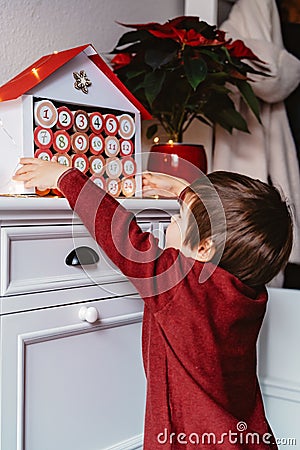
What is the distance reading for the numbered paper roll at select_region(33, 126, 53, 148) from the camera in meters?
1.11

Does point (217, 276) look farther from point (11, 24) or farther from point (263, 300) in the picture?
point (11, 24)

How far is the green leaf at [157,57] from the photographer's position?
1.43 meters

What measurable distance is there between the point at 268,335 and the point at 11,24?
Answer: 2.79 ft

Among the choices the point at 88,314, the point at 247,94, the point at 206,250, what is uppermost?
the point at 247,94

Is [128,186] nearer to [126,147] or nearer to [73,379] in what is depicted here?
[126,147]


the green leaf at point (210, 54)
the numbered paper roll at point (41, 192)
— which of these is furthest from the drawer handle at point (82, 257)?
the green leaf at point (210, 54)

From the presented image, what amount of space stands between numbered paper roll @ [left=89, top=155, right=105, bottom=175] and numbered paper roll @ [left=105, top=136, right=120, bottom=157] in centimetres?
2

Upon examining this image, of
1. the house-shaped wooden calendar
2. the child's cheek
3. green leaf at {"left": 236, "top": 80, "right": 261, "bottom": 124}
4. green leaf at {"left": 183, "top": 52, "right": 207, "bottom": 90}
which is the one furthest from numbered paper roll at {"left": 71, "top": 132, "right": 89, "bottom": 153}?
green leaf at {"left": 236, "top": 80, "right": 261, "bottom": 124}

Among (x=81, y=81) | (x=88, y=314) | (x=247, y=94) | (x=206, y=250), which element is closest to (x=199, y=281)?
(x=206, y=250)

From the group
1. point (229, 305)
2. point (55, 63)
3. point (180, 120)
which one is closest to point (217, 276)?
point (229, 305)

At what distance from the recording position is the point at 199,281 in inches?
40.2

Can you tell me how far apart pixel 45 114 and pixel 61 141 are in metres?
0.05

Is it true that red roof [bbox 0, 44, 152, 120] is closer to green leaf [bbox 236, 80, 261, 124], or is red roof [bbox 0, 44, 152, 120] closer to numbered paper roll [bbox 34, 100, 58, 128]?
numbered paper roll [bbox 34, 100, 58, 128]

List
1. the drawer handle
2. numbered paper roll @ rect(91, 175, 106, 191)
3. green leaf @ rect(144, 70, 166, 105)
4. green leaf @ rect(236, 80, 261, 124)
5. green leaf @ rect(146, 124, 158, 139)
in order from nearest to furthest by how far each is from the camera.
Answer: the drawer handle, numbered paper roll @ rect(91, 175, 106, 191), green leaf @ rect(144, 70, 166, 105), green leaf @ rect(236, 80, 261, 124), green leaf @ rect(146, 124, 158, 139)
